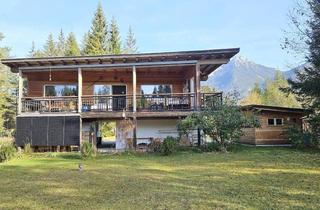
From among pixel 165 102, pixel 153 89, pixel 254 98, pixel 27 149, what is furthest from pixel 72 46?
pixel 27 149

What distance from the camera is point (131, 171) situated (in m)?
11.4

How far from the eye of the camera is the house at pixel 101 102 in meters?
18.9

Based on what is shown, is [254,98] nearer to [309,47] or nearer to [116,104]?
[309,47]

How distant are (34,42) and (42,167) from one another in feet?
174

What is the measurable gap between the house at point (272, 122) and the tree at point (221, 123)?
5.59 meters

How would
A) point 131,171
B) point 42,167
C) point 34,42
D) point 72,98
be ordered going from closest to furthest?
point 131,171, point 42,167, point 72,98, point 34,42

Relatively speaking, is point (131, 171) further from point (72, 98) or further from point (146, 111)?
point (72, 98)

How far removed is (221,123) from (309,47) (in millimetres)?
6639

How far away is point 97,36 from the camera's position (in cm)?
5019

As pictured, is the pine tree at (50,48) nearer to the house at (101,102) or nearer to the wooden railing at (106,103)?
the house at (101,102)

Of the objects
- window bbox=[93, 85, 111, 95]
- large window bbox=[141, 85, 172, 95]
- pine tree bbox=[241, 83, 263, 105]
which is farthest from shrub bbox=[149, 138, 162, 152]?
pine tree bbox=[241, 83, 263, 105]

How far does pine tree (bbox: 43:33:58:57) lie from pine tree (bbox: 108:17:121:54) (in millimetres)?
11700

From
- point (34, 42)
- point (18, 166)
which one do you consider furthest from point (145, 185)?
point (34, 42)

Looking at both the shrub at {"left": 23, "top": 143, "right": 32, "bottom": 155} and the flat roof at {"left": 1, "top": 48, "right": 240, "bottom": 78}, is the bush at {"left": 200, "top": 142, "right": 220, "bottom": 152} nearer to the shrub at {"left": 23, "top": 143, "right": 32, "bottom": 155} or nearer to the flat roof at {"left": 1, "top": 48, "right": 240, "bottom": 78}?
the flat roof at {"left": 1, "top": 48, "right": 240, "bottom": 78}
